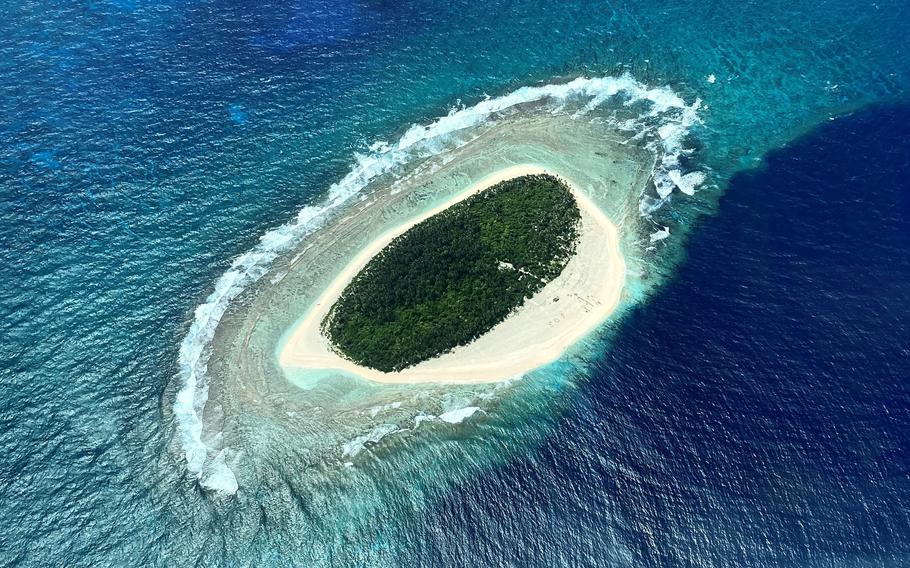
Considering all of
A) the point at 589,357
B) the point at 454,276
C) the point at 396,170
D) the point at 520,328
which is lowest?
the point at 589,357

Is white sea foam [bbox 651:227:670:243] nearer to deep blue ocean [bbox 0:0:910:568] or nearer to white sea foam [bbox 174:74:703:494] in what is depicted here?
deep blue ocean [bbox 0:0:910:568]

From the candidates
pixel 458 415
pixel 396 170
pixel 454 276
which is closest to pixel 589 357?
pixel 458 415

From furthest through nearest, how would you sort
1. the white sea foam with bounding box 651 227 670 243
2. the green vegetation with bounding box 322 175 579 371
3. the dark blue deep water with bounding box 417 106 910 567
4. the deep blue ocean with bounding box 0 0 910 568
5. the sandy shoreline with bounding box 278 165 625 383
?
the white sea foam with bounding box 651 227 670 243 < the green vegetation with bounding box 322 175 579 371 < the sandy shoreline with bounding box 278 165 625 383 < the deep blue ocean with bounding box 0 0 910 568 < the dark blue deep water with bounding box 417 106 910 567

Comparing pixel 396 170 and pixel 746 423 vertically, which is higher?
pixel 396 170

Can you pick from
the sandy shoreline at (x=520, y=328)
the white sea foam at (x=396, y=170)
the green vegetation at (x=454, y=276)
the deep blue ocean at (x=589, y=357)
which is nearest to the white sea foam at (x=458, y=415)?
the deep blue ocean at (x=589, y=357)

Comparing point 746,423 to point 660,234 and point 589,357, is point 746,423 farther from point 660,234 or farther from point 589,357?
point 660,234

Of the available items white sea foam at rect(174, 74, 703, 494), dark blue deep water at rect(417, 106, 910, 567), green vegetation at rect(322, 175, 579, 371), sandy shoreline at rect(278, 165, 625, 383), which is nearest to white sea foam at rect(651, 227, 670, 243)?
white sea foam at rect(174, 74, 703, 494)
